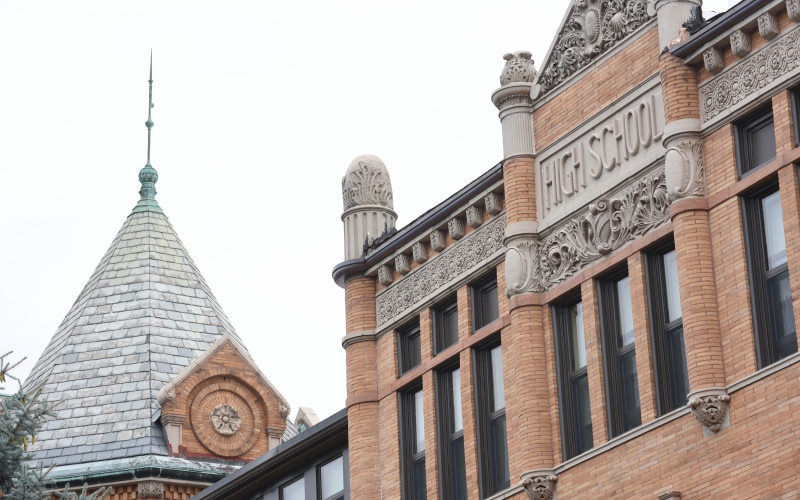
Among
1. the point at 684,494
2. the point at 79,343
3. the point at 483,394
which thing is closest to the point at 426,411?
the point at 483,394

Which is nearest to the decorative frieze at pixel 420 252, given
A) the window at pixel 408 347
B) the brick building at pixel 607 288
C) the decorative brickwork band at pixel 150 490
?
the brick building at pixel 607 288

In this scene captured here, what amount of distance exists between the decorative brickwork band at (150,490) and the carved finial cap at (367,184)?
1582 centimetres

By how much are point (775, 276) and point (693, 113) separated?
2.94m

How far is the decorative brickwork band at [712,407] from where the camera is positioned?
2428cm

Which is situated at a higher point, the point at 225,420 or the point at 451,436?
the point at 225,420

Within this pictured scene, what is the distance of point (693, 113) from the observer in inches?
1030

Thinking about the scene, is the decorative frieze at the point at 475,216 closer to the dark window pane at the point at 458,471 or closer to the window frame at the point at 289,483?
the dark window pane at the point at 458,471

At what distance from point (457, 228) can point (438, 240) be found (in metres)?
0.57

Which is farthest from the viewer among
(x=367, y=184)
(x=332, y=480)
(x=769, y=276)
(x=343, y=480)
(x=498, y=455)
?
(x=332, y=480)

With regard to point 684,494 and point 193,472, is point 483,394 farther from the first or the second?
point 193,472

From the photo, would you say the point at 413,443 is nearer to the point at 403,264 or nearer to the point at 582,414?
the point at 403,264

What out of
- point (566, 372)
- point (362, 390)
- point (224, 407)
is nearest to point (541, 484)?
point (566, 372)

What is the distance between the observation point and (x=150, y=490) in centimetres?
4728

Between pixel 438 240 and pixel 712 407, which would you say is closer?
pixel 712 407
